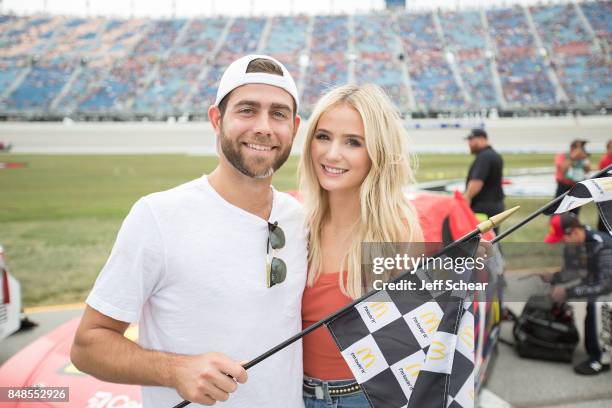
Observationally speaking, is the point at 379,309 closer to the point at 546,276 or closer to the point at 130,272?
the point at 546,276

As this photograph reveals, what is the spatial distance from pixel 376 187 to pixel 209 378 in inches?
39.1

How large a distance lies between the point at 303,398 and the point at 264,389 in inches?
11.1

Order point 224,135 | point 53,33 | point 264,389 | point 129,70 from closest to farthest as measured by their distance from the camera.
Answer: point 264,389, point 224,135, point 129,70, point 53,33

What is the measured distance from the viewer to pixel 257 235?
171 centimetres

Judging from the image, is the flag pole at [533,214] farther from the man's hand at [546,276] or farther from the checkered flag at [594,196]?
the man's hand at [546,276]

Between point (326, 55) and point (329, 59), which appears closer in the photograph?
point (329, 59)

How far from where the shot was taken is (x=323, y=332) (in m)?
1.82

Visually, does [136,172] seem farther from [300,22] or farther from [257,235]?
[300,22]

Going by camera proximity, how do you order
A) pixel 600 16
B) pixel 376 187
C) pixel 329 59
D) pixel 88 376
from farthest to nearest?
pixel 329 59 → pixel 600 16 → pixel 88 376 → pixel 376 187

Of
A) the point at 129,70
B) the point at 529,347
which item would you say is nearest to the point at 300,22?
the point at 129,70

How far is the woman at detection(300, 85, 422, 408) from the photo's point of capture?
5.97 feet

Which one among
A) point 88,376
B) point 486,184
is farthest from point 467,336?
point 486,184

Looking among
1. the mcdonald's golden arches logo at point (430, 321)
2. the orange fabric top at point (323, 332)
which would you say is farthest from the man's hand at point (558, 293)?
the orange fabric top at point (323, 332)

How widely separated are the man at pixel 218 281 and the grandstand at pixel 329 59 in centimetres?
3403
